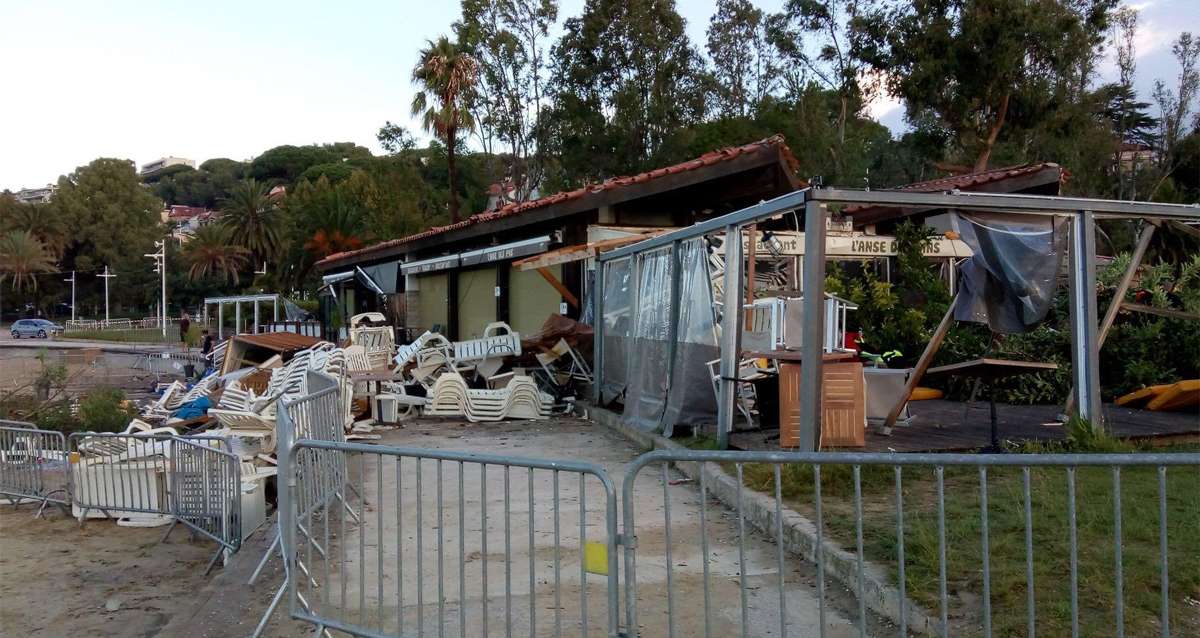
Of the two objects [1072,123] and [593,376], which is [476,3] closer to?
[1072,123]

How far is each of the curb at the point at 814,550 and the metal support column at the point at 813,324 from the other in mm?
679

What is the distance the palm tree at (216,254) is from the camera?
7367 centimetres

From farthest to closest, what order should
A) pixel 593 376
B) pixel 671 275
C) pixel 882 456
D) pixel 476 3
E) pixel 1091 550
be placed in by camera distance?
pixel 476 3 < pixel 593 376 < pixel 671 275 < pixel 1091 550 < pixel 882 456

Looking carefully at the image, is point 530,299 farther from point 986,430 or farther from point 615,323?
point 986,430

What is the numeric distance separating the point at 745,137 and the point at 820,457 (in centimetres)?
3199

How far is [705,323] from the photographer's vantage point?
30.1ft

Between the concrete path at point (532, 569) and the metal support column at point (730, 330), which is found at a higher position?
the metal support column at point (730, 330)

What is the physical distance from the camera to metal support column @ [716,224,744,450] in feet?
27.0

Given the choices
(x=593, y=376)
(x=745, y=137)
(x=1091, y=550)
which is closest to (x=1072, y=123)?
(x=745, y=137)

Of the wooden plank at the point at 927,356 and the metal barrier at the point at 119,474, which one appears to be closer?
the wooden plank at the point at 927,356

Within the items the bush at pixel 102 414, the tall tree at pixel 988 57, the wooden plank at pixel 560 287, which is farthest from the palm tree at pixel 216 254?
the wooden plank at pixel 560 287

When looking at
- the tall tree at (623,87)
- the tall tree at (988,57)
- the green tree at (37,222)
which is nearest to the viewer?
the tall tree at (988,57)

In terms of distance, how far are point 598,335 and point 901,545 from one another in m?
9.44

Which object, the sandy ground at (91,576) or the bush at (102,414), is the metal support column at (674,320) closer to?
the sandy ground at (91,576)
